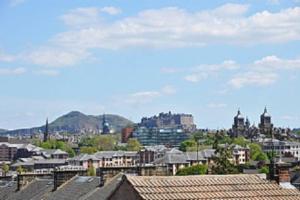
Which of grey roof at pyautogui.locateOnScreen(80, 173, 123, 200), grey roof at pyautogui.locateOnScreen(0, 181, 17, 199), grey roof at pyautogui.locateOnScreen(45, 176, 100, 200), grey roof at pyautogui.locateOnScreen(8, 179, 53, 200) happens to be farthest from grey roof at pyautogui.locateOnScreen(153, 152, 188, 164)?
grey roof at pyautogui.locateOnScreen(80, 173, 123, 200)

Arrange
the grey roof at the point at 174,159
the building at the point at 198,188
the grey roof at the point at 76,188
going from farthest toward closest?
1. the grey roof at the point at 174,159
2. the grey roof at the point at 76,188
3. the building at the point at 198,188

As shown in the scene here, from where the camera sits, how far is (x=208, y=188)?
61.4 ft

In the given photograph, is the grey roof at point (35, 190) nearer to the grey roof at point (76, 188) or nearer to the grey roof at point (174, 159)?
the grey roof at point (76, 188)

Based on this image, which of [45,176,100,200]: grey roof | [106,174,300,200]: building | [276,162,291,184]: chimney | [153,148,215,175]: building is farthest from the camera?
[153,148,215,175]: building

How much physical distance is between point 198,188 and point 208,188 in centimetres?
27

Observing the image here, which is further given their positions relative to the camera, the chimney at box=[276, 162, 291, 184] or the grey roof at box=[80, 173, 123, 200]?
the grey roof at box=[80, 173, 123, 200]

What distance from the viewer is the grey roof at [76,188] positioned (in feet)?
114

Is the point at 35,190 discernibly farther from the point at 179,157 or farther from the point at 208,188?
the point at 179,157

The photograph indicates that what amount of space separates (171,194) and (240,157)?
182 meters

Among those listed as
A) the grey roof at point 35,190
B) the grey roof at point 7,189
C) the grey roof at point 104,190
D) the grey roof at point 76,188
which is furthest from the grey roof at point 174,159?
the grey roof at point 104,190

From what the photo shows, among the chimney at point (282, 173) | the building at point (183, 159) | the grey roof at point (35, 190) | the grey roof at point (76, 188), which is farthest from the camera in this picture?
the building at point (183, 159)

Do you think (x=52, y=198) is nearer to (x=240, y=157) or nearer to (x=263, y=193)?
(x=263, y=193)

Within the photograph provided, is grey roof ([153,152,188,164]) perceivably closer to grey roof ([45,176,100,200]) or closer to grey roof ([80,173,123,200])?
grey roof ([45,176,100,200])

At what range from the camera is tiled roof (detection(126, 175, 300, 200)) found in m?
17.9
